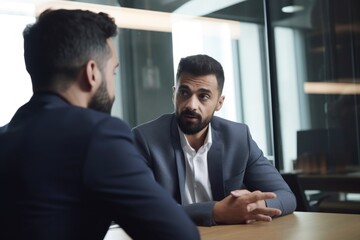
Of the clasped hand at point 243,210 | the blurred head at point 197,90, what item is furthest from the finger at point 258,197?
the blurred head at point 197,90

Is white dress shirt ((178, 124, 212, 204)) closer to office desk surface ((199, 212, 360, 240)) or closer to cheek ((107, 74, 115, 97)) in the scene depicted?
office desk surface ((199, 212, 360, 240))

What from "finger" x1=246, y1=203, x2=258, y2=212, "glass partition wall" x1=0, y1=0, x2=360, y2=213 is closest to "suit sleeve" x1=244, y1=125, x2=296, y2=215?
"finger" x1=246, y1=203, x2=258, y2=212

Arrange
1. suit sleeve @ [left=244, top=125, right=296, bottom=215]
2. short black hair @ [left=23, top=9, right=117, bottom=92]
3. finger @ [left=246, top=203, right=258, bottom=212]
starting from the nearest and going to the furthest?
1. short black hair @ [left=23, top=9, right=117, bottom=92]
2. finger @ [left=246, top=203, right=258, bottom=212]
3. suit sleeve @ [left=244, top=125, right=296, bottom=215]

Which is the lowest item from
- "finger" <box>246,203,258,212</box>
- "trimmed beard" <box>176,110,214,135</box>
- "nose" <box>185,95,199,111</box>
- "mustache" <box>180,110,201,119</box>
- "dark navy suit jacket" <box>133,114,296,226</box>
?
"finger" <box>246,203,258,212</box>

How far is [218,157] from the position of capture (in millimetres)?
2336

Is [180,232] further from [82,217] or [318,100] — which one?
[318,100]

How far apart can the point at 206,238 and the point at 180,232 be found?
476mm


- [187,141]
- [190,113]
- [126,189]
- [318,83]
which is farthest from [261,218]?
[318,83]

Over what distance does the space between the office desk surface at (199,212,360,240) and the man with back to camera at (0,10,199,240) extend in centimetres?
47

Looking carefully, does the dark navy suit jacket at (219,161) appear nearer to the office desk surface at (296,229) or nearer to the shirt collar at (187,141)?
the shirt collar at (187,141)

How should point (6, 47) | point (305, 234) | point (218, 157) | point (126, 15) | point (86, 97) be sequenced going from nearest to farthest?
point (86, 97) < point (305, 234) < point (218, 157) < point (6, 47) < point (126, 15)

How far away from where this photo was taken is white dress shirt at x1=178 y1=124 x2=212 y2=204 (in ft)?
7.73

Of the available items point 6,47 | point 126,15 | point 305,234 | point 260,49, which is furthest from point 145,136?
point 260,49

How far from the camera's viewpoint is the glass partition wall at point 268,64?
4148 mm
